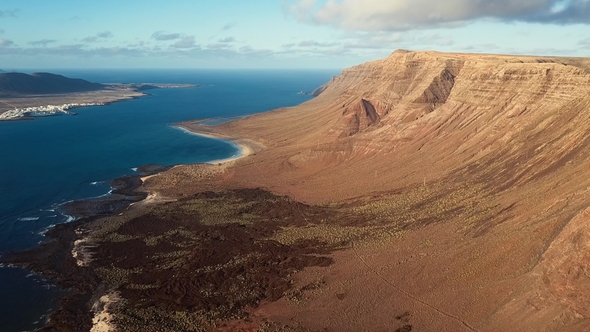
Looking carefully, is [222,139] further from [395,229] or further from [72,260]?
[395,229]

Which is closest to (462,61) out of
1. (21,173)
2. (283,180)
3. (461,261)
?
(283,180)

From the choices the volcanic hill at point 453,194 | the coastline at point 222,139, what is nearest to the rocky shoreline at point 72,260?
the volcanic hill at point 453,194

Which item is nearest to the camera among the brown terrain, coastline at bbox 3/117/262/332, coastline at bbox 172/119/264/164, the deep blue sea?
the brown terrain

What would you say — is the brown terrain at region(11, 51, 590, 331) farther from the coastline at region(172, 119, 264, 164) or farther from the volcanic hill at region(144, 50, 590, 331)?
the coastline at region(172, 119, 264, 164)

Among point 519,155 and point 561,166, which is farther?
point 519,155

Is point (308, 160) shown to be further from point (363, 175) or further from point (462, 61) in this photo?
point (462, 61)

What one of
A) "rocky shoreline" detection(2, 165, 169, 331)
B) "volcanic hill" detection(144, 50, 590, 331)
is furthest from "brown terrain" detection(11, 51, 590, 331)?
"rocky shoreline" detection(2, 165, 169, 331)

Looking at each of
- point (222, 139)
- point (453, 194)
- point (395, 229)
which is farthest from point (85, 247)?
point (222, 139)
